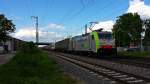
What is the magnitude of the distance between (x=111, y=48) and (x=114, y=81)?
28470mm

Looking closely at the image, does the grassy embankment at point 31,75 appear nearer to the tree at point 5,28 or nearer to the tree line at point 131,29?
the tree at point 5,28

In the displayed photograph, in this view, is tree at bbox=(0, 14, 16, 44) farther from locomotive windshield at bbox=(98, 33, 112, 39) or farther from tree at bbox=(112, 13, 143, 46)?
locomotive windshield at bbox=(98, 33, 112, 39)

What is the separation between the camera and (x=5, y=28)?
9719 centimetres

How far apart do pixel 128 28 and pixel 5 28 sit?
Answer: 188 feet

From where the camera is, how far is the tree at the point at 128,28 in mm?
132750

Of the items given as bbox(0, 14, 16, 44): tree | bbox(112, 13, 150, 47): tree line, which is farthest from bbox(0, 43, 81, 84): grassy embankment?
bbox(112, 13, 150, 47): tree line

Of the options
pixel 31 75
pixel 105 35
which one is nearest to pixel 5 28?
pixel 105 35

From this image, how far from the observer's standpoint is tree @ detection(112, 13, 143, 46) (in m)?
133

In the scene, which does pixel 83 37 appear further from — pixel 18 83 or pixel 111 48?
pixel 18 83

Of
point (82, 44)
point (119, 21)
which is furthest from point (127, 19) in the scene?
point (82, 44)

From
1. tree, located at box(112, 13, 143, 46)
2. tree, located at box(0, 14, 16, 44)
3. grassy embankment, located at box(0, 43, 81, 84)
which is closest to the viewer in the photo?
grassy embankment, located at box(0, 43, 81, 84)

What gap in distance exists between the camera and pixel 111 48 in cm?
4541

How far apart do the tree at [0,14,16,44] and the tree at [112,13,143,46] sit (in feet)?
149

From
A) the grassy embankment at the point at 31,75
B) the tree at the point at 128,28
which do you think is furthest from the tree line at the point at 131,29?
the grassy embankment at the point at 31,75
